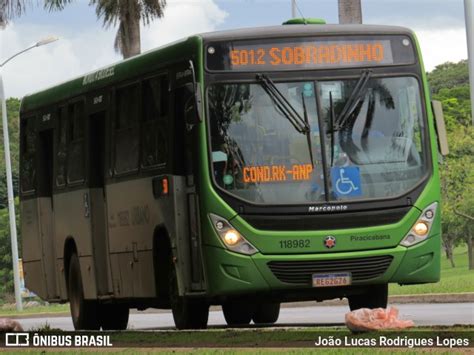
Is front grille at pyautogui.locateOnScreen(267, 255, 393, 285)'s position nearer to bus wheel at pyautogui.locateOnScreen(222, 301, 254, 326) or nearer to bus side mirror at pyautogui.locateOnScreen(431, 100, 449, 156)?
bus side mirror at pyautogui.locateOnScreen(431, 100, 449, 156)

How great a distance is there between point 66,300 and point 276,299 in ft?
20.8

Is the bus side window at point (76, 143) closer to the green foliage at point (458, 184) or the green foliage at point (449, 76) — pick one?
the green foliage at point (458, 184)

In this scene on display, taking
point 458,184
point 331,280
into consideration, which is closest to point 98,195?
point 331,280

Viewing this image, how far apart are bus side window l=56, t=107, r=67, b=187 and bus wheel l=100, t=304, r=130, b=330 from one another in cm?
196

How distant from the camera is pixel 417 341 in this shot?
14.2 metres

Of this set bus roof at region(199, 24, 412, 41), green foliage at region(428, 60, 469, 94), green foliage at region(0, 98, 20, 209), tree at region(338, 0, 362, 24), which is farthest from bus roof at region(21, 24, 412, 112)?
green foliage at region(428, 60, 469, 94)

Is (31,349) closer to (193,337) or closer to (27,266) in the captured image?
(193,337)

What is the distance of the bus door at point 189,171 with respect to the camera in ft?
58.9

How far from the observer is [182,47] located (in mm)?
18516

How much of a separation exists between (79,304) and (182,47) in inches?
231

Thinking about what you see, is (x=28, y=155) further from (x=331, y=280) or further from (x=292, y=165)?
(x=331, y=280)

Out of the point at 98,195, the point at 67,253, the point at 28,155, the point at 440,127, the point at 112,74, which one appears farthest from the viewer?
the point at 28,155

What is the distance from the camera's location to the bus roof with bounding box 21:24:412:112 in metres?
18.2

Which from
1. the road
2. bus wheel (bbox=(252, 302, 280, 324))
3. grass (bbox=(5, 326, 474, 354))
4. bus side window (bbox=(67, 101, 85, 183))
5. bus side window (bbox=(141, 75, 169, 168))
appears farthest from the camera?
bus wheel (bbox=(252, 302, 280, 324))
